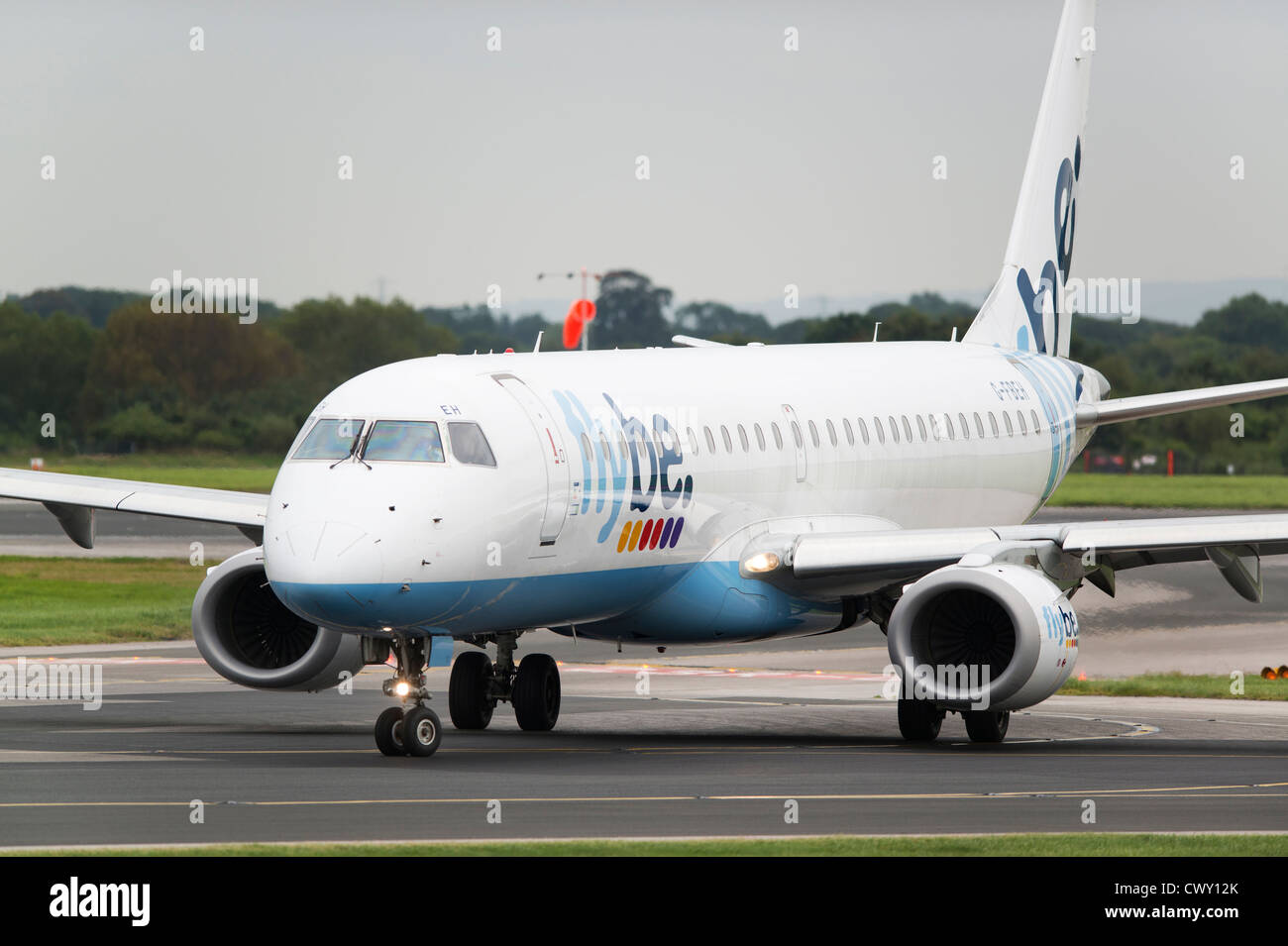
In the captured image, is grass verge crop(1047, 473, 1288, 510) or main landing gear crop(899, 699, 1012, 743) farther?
grass verge crop(1047, 473, 1288, 510)

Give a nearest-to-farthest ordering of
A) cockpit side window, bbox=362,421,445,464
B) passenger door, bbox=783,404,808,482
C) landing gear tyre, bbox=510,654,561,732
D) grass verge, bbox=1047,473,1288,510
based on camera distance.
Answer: cockpit side window, bbox=362,421,445,464 → landing gear tyre, bbox=510,654,561,732 → passenger door, bbox=783,404,808,482 → grass verge, bbox=1047,473,1288,510

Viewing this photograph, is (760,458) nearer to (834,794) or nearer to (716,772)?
(716,772)

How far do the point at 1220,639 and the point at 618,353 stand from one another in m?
17.9

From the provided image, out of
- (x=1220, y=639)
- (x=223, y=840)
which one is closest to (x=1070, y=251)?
(x=1220, y=639)

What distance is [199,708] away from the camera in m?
29.9

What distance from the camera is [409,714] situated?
22.7 meters

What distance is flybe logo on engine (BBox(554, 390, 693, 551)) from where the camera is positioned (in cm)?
2416

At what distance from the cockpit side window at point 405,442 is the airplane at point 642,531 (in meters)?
0.02

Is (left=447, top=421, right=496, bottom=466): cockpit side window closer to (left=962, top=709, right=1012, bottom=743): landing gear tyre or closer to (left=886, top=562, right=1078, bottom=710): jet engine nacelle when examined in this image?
(left=886, top=562, right=1078, bottom=710): jet engine nacelle

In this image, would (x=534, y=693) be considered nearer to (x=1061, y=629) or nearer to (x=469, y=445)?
(x=469, y=445)

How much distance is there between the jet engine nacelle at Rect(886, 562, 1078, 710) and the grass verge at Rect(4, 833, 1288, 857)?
7.11 meters

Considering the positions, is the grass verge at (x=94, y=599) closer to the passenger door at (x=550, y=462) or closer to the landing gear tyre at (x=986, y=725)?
the passenger door at (x=550, y=462)

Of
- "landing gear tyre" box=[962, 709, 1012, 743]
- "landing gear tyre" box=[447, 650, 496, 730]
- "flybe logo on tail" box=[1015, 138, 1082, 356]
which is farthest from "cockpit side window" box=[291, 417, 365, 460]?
"flybe logo on tail" box=[1015, 138, 1082, 356]

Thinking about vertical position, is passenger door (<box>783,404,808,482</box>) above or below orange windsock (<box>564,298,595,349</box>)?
below
